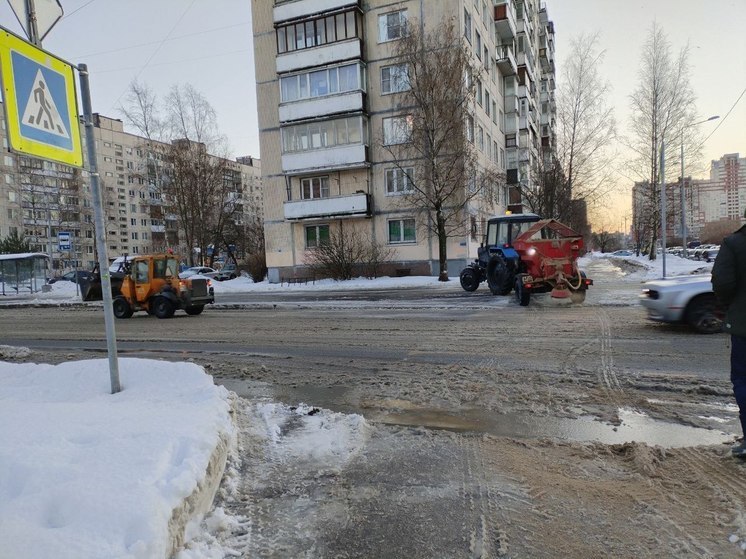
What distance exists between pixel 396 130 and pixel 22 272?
27.8m

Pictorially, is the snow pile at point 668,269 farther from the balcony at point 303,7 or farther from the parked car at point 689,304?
the balcony at point 303,7

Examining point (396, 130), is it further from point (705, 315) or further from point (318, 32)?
point (705, 315)

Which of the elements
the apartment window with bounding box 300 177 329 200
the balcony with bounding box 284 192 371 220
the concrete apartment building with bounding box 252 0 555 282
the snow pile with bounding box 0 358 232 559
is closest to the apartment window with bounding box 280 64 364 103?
the concrete apartment building with bounding box 252 0 555 282

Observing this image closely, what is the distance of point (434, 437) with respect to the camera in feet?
14.1

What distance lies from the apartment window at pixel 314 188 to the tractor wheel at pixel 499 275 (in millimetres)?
17683

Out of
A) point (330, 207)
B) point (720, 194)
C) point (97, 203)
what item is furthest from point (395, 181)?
point (720, 194)

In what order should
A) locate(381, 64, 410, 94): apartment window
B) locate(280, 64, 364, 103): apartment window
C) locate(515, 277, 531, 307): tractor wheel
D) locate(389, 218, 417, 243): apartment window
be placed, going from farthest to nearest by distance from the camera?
1. locate(389, 218, 417, 243): apartment window
2. locate(280, 64, 364, 103): apartment window
3. locate(381, 64, 410, 94): apartment window
4. locate(515, 277, 531, 307): tractor wheel

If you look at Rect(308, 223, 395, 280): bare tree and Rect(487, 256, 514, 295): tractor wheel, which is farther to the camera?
Rect(308, 223, 395, 280): bare tree

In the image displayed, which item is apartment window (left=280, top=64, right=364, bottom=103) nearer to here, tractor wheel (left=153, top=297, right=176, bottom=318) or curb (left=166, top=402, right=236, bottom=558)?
tractor wheel (left=153, top=297, right=176, bottom=318)

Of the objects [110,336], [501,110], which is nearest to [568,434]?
[110,336]

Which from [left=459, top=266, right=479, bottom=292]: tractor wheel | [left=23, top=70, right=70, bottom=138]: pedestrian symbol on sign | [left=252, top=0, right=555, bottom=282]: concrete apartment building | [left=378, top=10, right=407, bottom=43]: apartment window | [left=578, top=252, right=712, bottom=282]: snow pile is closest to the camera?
[left=23, top=70, right=70, bottom=138]: pedestrian symbol on sign

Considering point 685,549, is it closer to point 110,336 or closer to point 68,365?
point 110,336

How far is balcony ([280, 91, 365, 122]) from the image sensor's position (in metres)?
30.1

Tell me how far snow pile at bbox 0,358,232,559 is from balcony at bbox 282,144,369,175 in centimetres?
2662
